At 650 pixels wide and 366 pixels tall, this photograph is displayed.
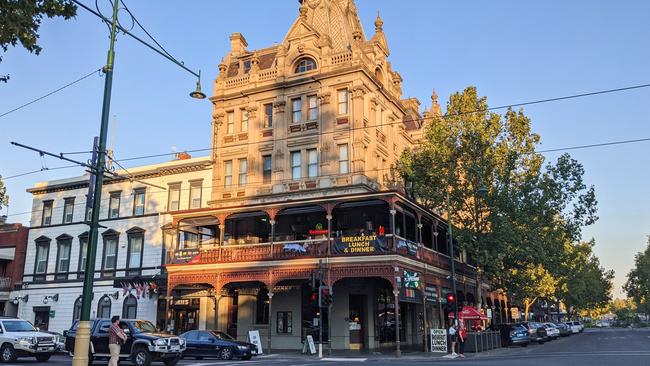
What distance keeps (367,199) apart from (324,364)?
9.98 m

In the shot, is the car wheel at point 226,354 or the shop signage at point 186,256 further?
the shop signage at point 186,256

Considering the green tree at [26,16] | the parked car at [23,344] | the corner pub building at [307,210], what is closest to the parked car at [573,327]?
the corner pub building at [307,210]

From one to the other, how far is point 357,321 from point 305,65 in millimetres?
16357

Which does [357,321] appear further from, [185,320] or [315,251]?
[185,320]

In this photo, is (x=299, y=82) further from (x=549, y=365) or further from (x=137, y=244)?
(x=549, y=365)

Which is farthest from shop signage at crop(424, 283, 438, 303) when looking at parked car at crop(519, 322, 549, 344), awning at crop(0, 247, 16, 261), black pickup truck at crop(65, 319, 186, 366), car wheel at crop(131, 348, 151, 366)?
awning at crop(0, 247, 16, 261)

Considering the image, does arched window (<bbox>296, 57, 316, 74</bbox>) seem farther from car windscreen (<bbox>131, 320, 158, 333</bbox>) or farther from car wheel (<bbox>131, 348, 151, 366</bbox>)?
car wheel (<bbox>131, 348, 151, 366</bbox>)

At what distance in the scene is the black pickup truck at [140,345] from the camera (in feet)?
64.4

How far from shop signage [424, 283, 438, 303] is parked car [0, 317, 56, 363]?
18356 millimetres

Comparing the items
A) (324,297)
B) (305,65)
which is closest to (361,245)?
(324,297)

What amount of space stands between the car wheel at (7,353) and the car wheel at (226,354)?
8.38 meters

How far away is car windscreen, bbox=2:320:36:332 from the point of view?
2259 centimetres

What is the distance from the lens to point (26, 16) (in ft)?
35.0

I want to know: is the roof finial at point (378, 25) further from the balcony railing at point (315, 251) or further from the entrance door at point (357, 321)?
the entrance door at point (357, 321)
